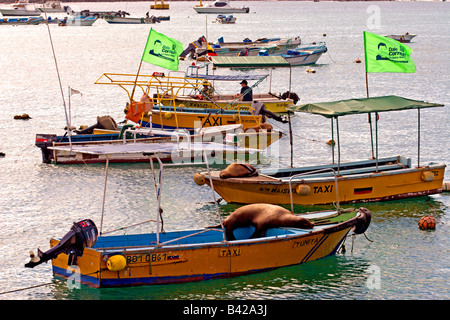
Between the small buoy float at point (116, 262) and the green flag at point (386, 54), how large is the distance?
1155cm

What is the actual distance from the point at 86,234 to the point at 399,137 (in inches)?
855

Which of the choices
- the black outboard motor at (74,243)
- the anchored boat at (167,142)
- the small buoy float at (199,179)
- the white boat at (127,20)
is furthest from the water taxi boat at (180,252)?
the white boat at (127,20)

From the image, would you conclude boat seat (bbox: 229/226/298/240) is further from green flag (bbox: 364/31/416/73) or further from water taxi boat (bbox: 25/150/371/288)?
green flag (bbox: 364/31/416/73)

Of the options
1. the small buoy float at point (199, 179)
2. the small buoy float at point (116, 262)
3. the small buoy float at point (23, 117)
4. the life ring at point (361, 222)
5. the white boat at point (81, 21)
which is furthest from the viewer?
the white boat at point (81, 21)

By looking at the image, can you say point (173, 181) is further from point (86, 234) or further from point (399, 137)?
point (399, 137)

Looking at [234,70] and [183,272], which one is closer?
[183,272]

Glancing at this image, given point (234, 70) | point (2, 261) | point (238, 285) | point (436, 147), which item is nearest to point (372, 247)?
point (238, 285)

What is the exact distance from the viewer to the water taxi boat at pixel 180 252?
1498 cm

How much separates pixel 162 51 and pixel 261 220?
42.1 ft

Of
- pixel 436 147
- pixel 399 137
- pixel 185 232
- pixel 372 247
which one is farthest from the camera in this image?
pixel 399 137

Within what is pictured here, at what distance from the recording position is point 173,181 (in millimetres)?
25141

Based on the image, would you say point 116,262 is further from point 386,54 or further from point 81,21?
point 81,21

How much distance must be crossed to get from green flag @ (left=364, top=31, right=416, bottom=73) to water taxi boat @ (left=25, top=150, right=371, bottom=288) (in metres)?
7.10

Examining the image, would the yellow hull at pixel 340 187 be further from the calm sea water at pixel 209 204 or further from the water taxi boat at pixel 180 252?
the water taxi boat at pixel 180 252
